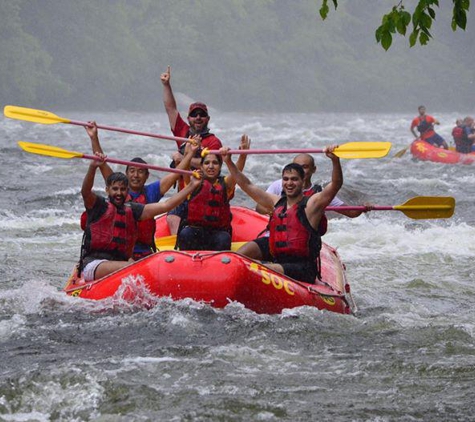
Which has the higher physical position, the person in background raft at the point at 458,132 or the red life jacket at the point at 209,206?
the person in background raft at the point at 458,132

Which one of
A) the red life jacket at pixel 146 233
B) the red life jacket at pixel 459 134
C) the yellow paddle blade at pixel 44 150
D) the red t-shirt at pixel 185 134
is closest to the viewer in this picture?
the red life jacket at pixel 146 233

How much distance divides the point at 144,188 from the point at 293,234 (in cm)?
154

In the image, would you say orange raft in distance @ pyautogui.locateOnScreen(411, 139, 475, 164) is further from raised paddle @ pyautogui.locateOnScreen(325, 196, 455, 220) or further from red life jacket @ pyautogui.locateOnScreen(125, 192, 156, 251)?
red life jacket @ pyautogui.locateOnScreen(125, 192, 156, 251)

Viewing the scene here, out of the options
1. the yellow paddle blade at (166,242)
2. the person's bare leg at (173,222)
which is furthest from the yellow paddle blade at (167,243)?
the person's bare leg at (173,222)

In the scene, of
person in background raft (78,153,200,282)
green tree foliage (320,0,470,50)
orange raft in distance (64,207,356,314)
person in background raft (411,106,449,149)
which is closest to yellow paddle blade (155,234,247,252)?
person in background raft (78,153,200,282)

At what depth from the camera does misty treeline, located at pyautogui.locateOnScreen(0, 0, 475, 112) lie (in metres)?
53.0

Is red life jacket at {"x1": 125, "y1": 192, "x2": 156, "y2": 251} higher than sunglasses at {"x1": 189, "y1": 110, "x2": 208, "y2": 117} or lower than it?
lower

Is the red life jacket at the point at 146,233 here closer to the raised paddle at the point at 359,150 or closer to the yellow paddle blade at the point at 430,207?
the raised paddle at the point at 359,150

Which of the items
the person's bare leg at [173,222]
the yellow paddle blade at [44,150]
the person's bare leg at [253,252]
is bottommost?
the person's bare leg at [253,252]

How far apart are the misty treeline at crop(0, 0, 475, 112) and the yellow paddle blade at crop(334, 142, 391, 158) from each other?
42978 mm

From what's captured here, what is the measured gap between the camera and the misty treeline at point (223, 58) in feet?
174

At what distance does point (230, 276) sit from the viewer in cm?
627

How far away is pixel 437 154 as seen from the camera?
20.4 m

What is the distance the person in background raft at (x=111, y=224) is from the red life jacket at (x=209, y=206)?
1.08 ft
